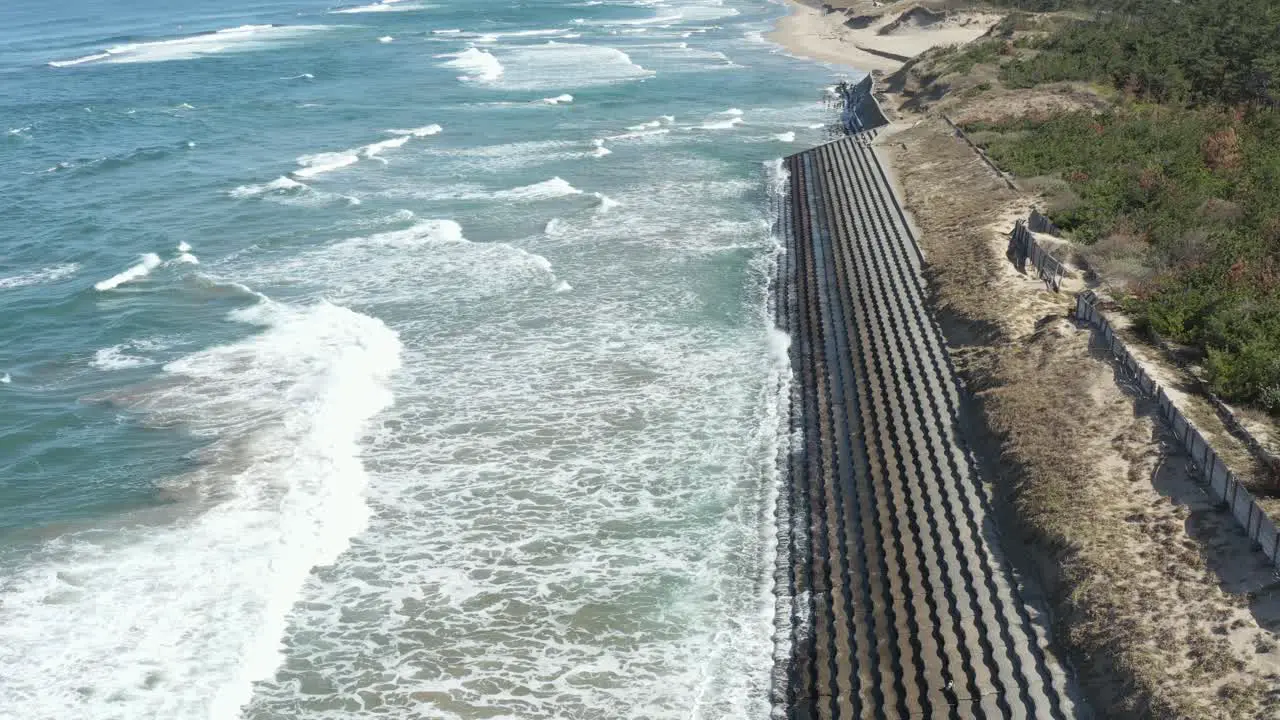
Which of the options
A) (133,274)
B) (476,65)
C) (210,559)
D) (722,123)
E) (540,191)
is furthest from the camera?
(476,65)

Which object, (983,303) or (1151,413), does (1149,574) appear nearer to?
(1151,413)

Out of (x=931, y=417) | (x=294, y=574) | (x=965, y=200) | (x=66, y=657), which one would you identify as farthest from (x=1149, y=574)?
(x=965, y=200)

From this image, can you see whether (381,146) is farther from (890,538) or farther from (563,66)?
(890,538)

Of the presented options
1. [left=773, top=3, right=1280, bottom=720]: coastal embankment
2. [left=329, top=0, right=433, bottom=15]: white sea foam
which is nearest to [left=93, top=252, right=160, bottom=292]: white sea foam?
[left=773, top=3, right=1280, bottom=720]: coastal embankment

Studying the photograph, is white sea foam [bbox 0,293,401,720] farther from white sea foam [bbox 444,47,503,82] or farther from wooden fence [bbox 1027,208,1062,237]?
white sea foam [bbox 444,47,503,82]

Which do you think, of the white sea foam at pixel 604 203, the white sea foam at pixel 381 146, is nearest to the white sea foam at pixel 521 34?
the white sea foam at pixel 381 146

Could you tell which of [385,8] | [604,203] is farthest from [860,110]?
[385,8]

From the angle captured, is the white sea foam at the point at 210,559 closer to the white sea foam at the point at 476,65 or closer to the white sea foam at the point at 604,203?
the white sea foam at the point at 604,203
